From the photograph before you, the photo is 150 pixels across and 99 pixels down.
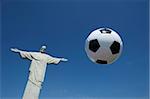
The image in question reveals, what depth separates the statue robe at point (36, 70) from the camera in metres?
6.82

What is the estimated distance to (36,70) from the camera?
22.4 feet

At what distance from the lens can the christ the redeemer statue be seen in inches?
268

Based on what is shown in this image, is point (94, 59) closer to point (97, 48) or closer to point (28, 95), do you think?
point (97, 48)

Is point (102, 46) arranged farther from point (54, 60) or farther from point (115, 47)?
point (54, 60)

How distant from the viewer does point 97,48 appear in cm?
469

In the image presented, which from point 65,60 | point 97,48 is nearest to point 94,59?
point 97,48

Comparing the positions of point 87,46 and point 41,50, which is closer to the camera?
point 87,46

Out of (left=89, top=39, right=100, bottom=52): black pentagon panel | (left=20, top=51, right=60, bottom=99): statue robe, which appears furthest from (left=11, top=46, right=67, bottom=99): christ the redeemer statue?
(left=89, top=39, right=100, bottom=52): black pentagon panel

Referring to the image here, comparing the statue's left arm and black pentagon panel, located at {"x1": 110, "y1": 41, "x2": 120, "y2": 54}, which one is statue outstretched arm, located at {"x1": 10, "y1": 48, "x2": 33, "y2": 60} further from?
black pentagon panel, located at {"x1": 110, "y1": 41, "x2": 120, "y2": 54}

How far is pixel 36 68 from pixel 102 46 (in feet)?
7.82

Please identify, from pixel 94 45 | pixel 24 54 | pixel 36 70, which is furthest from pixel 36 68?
pixel 94 45

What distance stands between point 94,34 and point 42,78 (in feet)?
7.92

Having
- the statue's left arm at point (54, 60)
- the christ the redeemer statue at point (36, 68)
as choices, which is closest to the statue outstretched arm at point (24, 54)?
the christ the redeemer statue at point (36, 68)

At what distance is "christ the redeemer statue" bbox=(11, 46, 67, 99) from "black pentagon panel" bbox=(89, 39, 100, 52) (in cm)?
218
